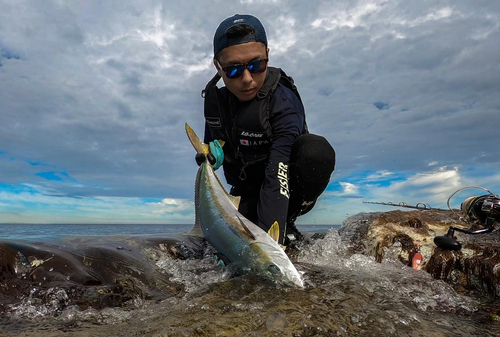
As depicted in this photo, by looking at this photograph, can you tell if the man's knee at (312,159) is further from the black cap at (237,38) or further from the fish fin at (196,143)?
the black cap at (237,38)

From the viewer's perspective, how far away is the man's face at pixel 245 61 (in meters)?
3.28

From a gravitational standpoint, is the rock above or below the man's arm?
below

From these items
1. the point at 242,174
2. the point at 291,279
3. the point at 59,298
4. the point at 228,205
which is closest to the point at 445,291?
the point at 291,279

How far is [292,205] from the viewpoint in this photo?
3.97 m

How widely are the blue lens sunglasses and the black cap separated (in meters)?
0.22

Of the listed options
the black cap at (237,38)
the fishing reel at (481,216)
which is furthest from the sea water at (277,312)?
the black cap at (237,38)

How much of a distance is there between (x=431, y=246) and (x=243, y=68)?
281cm

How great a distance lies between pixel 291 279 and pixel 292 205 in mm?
1965

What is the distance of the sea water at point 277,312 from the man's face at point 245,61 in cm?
191

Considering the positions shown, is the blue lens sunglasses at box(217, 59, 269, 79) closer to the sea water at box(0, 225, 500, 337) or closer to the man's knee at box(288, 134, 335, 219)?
the man's knee at box(288, 134, 335, 219)

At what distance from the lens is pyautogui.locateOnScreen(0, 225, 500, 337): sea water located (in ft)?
5.25

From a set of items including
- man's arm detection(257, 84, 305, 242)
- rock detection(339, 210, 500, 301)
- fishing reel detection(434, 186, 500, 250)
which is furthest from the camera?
fishing reel detection(434, 186, 500, 250)

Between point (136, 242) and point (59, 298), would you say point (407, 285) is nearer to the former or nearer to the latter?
point (59, 298)

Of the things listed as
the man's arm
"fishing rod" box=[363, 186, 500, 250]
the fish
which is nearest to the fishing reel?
"fishing rod" box=[363, 186, 500, 250]
